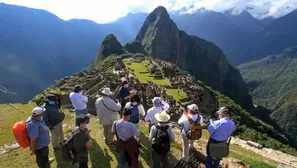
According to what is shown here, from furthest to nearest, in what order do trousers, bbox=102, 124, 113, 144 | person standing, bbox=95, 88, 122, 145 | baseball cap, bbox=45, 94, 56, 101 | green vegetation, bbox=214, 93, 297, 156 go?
green vegetation, bbox=214, 93, 297, 156 < trousers, bbox=102, 124, 113, 144 < person standing, bbox=95, 88, 122, 145 < baseball cap, bbox=45, 94, 56, 101

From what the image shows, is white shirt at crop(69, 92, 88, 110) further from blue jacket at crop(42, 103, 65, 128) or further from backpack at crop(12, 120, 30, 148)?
backpack at crop(12, 120, 30, 148)

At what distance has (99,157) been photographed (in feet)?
37.0

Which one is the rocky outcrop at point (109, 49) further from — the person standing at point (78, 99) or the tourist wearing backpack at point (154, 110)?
the tourist wearing backpack at point (154, 110)

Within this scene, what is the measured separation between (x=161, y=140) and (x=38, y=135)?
3.75 meters

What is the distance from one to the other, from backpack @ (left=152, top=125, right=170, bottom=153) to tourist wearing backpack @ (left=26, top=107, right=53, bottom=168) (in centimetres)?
343

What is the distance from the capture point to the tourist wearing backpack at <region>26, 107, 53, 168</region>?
8516 mm

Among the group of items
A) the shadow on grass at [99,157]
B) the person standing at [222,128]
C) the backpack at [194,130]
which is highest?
the person standing at [222,128]

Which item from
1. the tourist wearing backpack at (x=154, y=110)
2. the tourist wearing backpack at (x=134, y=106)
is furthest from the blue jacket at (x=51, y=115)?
the tourist wearing backpack at (x=154, y=110)

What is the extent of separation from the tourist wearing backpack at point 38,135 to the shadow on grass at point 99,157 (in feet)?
7.22

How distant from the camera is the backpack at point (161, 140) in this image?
28.0 feet

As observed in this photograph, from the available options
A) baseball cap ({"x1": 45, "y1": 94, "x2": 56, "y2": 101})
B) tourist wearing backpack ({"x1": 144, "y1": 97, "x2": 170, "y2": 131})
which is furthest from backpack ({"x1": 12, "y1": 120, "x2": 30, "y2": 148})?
tourist wearing backpack ({"x1": 144, "y1": 97, "x2": 170, "y2": 131})

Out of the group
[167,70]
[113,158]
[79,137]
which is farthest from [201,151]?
[167,70]

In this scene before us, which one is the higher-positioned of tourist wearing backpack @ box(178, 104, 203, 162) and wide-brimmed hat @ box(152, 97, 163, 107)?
wide-brimmed hat @ box(152, 97, 163, 107)

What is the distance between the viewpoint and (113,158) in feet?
36.9
